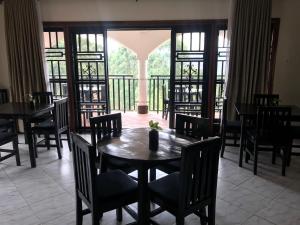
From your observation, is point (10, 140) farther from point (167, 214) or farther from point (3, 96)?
point (167, 214)

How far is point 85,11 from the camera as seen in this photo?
465 cm

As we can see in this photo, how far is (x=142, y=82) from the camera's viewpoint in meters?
7.03

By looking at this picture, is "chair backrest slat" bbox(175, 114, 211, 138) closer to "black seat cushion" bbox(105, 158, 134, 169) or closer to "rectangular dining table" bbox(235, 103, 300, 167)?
"black seat cushion" bbox(105, 158, 134, 169)

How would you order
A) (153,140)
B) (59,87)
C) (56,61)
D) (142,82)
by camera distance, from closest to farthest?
1. (153,140)
2. (56,61)
3. (59,87)
4. (142,82)

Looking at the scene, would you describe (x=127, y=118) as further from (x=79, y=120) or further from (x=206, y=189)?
(x=206, y=189)

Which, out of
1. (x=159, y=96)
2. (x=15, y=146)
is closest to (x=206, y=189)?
(x=15, y=146)

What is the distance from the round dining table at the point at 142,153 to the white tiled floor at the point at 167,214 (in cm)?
48

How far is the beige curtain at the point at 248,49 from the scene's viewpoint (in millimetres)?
4258

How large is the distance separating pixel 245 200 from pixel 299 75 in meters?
2.88

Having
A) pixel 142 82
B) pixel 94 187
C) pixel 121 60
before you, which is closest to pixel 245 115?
pixel 94 187

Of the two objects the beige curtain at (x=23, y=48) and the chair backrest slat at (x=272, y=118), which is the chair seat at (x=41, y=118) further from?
the chair backrest slat at (x=272, y=118)

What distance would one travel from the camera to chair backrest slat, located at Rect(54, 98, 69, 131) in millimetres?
3723

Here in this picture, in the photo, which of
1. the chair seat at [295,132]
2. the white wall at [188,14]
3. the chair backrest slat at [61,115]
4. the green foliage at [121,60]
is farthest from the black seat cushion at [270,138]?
the green foliage at [121,60]

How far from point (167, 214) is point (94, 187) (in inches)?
39.9
